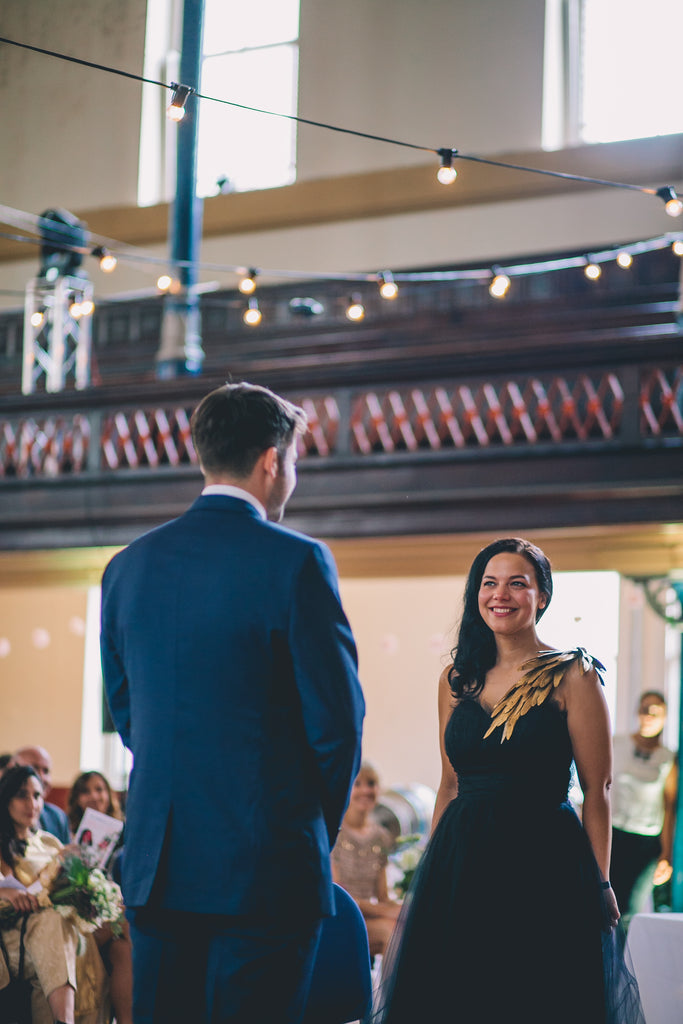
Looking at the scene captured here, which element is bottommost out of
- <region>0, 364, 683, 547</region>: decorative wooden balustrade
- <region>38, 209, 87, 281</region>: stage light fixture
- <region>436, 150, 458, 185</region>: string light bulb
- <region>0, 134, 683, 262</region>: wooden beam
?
<region>0, 364, 683, 547</region>: decorative wooden balustrade

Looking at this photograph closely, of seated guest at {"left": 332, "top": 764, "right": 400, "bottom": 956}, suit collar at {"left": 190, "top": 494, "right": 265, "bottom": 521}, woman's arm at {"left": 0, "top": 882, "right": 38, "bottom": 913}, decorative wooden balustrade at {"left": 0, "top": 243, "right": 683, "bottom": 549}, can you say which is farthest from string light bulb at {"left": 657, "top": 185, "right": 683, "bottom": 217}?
suit collar at {"left": 190, "top": 494, "right": 265, "bottom": 521}

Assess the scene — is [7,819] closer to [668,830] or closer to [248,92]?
[668,830]

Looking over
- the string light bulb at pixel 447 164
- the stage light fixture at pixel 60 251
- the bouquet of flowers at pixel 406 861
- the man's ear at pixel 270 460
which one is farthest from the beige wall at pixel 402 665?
the man's ear at pixel 270 460

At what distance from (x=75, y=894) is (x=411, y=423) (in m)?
5.76

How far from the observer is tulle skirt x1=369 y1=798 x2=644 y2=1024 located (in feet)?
9.75

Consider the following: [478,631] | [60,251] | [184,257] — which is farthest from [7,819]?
[184,257]

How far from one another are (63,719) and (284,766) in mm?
12975

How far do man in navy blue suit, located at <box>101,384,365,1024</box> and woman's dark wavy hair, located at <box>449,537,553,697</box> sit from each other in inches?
43.5

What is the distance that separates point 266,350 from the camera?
13.1 meters

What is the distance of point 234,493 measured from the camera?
242 cm

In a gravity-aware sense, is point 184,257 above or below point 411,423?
above

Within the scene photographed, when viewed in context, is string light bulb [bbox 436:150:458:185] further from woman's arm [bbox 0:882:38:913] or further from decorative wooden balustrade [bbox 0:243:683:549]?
woman's arm [bbox 0:882:38:913]

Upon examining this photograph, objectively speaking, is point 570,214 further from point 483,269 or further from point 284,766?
point 284,766

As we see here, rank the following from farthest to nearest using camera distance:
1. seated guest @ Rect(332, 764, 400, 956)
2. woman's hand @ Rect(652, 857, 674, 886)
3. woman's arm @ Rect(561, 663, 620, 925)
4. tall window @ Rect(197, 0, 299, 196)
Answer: tall window @ Rect(197, 0, 299, 196)
woman's hand @ Rect(652, 857, 674, 886)
seated guest @ Rect(332, 764, 400, 956)
woman's arm @ Rect(561, 663, 620, 925)
